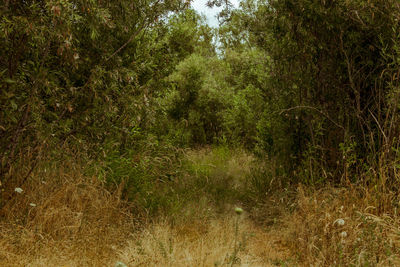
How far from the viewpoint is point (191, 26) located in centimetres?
1137

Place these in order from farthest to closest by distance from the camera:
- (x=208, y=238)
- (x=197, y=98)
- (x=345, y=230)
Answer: (x=197, y=98) < (x=208, y=238) < (x=345, y=230)

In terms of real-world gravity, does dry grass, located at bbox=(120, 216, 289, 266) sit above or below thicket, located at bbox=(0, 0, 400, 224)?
below

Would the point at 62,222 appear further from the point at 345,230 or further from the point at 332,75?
the point at 332,75

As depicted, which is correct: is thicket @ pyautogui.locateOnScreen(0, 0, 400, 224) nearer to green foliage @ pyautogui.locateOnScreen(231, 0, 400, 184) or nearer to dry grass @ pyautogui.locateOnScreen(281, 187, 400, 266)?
green foliage @ pyautogui.locateOnScreen(231, 0, 400, 184)

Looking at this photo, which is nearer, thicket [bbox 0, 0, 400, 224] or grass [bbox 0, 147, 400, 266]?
grass [bbox 0, 147, 400, 266]

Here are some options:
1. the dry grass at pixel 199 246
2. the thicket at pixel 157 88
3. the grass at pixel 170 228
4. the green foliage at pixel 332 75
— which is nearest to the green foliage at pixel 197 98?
the thicket at pixel 157 88

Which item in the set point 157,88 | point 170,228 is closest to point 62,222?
point 170,228

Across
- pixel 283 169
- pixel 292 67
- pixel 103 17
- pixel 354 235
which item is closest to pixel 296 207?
pixel 283 169

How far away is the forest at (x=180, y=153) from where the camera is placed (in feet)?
10.4

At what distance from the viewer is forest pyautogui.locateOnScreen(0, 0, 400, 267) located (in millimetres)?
3168

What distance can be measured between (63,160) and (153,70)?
219cm

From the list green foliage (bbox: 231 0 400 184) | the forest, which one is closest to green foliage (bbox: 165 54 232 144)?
the forest

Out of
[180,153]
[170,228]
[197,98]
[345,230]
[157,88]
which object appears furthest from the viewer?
[197,98]

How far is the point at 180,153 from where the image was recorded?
5.87m
